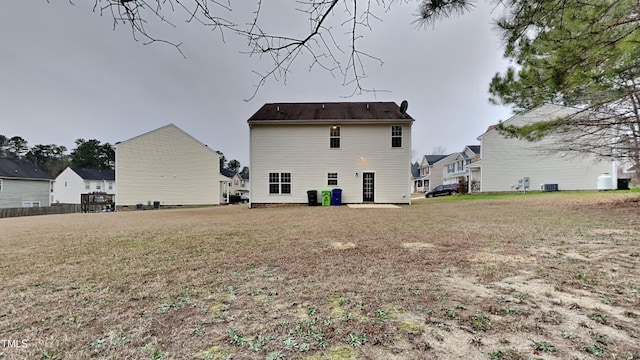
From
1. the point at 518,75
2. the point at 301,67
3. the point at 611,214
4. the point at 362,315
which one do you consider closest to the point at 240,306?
the point at 362,315

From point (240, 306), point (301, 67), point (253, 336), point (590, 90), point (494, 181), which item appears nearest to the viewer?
point (253, 336)

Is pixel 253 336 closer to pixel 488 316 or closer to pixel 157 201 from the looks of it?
pixel 488 316

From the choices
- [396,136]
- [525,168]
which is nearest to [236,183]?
[396,136]

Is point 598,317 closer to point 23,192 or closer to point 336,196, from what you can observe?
point 336,196

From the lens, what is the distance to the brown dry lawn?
155 cm

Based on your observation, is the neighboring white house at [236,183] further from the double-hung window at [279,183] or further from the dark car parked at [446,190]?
the dark car parked at [446,190]

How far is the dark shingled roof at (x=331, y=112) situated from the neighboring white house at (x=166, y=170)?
10.4 m

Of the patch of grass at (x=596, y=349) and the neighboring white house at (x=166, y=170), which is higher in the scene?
the neighboring white house at (x=166, y=170)

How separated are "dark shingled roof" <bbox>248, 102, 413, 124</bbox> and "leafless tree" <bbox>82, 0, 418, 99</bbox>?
38.5ft

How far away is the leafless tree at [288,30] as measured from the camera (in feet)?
6.11

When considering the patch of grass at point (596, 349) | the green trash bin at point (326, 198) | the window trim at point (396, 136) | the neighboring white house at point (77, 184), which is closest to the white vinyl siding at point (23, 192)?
the neighboring white house at point (77, 184)

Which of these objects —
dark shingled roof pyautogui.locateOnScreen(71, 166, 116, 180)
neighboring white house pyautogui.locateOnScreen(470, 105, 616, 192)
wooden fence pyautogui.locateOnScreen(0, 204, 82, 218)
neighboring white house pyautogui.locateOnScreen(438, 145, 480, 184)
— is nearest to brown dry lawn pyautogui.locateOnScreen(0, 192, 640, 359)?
neighboring white house pyautogui.locateOnScreen(470, 105, 616, 192)

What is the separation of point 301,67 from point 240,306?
2364 mm

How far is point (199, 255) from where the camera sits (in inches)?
154
